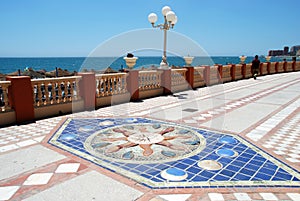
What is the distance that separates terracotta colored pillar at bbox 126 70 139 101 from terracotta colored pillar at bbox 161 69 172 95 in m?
1.79

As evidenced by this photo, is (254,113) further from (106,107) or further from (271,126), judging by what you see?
(106,107)

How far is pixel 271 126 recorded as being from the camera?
5770 millimetres

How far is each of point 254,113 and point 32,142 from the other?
595 cm

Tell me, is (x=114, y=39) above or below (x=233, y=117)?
above

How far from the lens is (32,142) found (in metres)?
4.66

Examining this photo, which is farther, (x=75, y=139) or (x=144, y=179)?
(x=75, y=139)

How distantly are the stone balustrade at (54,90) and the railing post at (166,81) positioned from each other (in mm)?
4299

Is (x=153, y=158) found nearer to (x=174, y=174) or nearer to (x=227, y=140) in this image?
(x=174, y=174)

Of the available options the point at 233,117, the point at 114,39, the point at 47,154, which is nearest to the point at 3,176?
the point at 47,154

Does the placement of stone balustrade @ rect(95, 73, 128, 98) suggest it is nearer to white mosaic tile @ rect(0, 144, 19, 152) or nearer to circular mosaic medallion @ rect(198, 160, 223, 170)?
white mosaic tile @ rect(0, 144, 19, 152)

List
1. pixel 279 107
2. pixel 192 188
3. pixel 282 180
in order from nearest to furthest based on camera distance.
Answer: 1. pixel 192 188
2. pixel 282 180
3. pixel 279 107

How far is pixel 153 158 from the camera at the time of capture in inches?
153

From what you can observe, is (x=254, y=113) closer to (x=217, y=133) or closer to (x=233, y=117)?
(x=233, y=117)

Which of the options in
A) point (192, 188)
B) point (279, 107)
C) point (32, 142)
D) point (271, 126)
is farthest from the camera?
point (279, 107)
